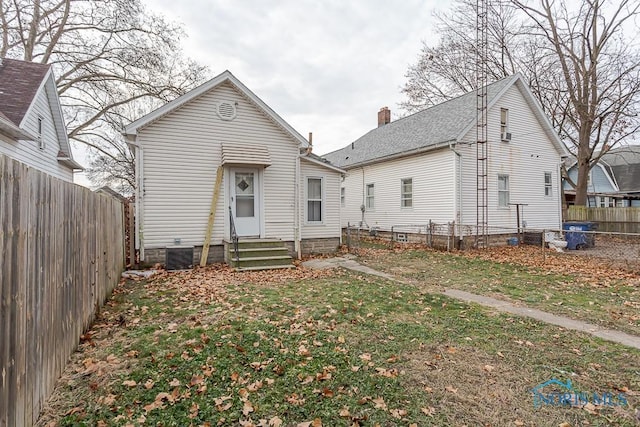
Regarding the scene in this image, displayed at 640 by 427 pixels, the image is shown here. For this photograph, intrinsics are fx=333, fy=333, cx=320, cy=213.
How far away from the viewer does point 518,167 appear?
15.5m

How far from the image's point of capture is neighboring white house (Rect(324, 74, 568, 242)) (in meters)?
14.0

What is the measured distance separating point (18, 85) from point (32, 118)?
1.18m

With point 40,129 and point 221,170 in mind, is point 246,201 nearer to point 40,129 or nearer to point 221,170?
point 221,170

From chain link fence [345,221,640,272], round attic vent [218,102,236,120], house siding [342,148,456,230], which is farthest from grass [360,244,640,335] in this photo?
round attic vent [218,102,236,120]

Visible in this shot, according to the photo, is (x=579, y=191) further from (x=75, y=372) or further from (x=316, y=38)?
(x=75, y=372)

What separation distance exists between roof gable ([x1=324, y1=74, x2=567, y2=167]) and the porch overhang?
25.0ft

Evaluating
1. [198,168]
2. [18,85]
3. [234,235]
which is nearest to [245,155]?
[198,168]

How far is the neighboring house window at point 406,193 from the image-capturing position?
52.7 ft

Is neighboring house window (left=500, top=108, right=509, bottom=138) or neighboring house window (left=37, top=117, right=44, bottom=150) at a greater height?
neighboring house window (left=500, top=108, right=509, bottom=138)

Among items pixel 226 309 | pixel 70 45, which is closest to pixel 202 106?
pixel 226 309

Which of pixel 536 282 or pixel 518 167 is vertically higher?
pixel 518 167

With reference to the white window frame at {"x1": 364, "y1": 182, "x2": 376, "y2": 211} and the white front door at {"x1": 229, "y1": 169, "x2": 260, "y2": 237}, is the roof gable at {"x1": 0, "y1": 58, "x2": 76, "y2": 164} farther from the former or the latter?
the white window frame at {"x1": 364, "y1": 182, "x2": 376, "y2": 211}

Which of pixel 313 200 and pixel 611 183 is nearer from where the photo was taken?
pixel 313 200

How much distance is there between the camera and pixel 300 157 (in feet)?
38.4
